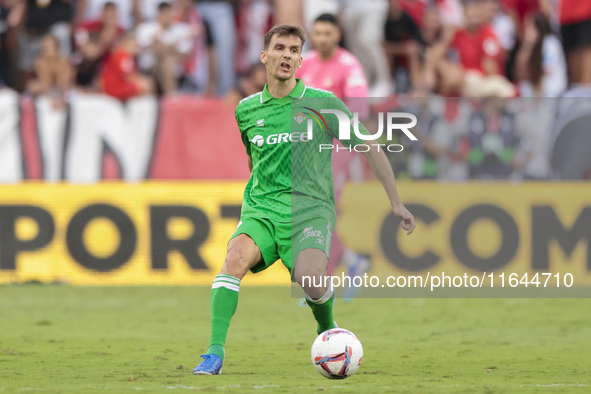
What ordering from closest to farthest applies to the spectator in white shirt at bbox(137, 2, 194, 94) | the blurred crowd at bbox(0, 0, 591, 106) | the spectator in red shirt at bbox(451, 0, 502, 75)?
the blurred crowd at bbox(0, 0, 591, 106) → the spectator in white shirt at bbox(137, 2, 194, 94) → the spectator in red shirt at bbox(451, 0, 502, 75)

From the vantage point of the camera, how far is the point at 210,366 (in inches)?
208

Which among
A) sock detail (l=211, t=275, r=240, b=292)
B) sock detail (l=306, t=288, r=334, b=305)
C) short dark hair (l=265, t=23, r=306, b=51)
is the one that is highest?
short dark hair (l=265, t=23, r=306, b=51)

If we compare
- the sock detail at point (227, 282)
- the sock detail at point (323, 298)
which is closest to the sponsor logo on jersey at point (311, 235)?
the sock detail at point (323, 298)

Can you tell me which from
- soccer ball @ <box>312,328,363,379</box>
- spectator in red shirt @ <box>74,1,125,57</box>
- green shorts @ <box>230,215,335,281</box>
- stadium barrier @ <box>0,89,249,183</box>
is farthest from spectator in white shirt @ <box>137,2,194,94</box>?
soccer ball @ <box>312,328,363,379</box>

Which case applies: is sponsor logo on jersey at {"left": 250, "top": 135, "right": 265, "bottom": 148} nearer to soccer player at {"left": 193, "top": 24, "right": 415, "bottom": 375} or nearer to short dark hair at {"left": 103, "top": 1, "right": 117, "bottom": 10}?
soccer player at {"left": 193, "top": 24, "right": 415, "bottom": 375}

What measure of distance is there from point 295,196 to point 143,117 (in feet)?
21.1

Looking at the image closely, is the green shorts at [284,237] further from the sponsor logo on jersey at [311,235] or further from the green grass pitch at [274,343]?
the green grass pitch at [274,343]

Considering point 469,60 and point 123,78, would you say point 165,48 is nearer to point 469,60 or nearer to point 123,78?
point 123,78

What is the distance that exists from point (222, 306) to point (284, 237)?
59 centimetres

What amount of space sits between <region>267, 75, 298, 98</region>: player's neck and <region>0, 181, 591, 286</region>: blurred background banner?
5696mm

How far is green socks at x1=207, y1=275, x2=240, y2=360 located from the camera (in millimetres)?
5352

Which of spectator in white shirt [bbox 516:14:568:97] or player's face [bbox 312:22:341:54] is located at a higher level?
player's face [bbox 312:22:341:54]

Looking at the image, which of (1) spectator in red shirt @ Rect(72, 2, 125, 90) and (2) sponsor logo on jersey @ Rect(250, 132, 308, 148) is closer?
(2) sponsor logo on jersey @ Rect(250, 132, 308, 148)

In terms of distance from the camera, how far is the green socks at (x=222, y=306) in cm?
535
